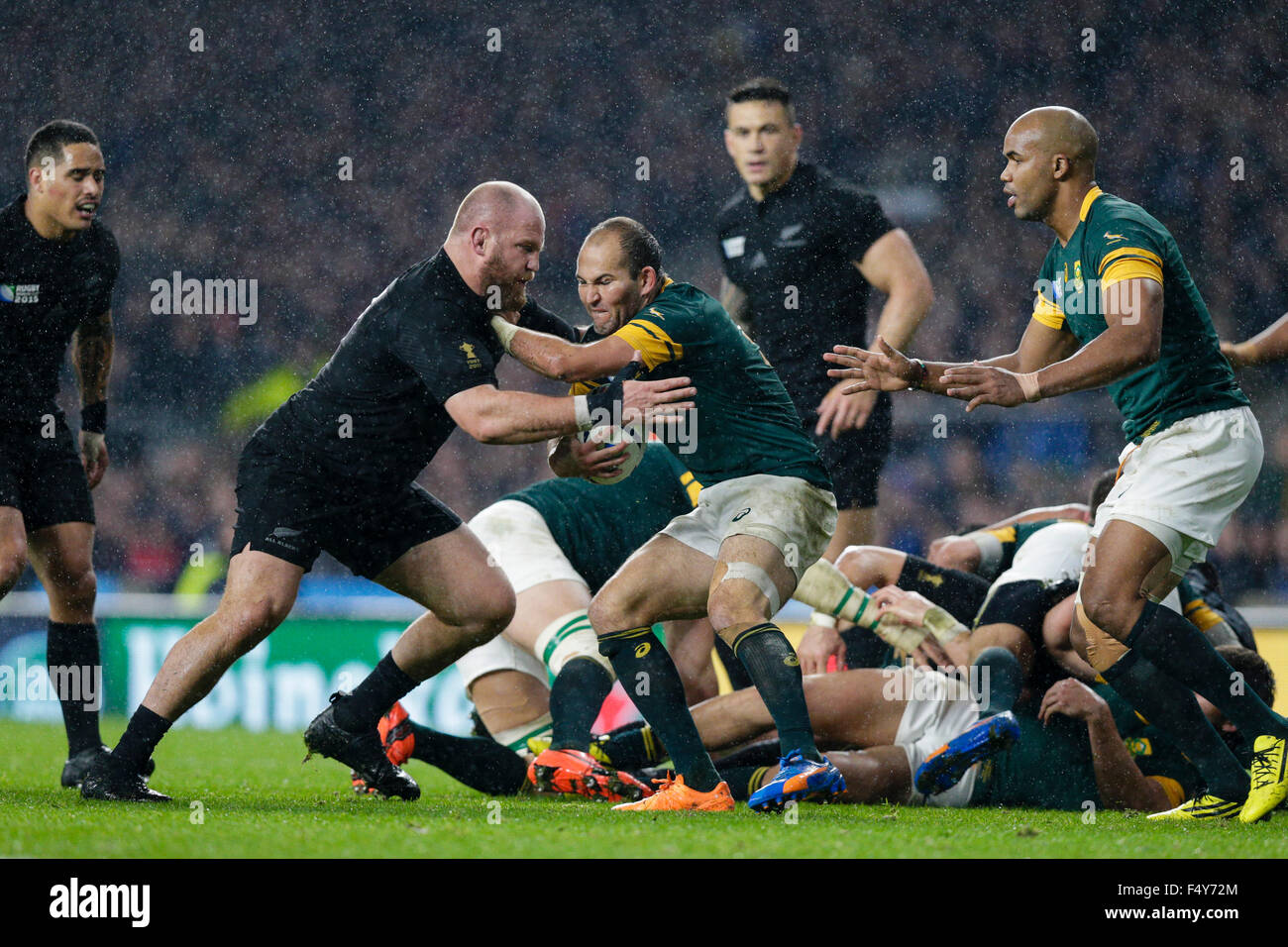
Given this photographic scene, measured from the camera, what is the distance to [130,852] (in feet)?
8.74

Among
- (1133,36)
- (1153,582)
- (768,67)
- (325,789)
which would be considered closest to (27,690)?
(325,789)

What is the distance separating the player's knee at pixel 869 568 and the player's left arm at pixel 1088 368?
1.76 meters

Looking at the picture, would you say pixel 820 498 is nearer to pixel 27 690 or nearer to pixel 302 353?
pixel 27 690

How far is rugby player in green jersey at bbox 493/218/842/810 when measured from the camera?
12.3 feet

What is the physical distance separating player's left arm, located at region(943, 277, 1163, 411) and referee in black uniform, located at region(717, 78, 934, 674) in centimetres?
214

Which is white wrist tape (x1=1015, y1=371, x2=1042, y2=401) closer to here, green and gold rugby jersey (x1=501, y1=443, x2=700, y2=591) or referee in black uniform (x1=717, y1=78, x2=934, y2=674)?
green and gold rugby jersey (x1=501, y1=443, x2=700, y2=591)

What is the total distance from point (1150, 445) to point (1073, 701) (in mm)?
819

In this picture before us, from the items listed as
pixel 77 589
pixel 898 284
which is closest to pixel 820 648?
pixel 898 284

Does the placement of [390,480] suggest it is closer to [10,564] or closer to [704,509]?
[704,509]

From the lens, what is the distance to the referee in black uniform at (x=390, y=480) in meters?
3.72

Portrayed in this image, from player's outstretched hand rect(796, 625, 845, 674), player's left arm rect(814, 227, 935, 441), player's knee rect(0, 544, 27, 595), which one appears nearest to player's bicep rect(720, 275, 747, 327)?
player's left arm rect(814, 227, 935, 441)

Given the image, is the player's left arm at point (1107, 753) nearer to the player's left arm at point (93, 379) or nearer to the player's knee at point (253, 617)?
the player's knee at point (253, 617)

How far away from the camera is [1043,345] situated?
435 centimetres

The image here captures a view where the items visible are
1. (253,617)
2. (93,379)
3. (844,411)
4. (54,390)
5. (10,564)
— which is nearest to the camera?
Result: (253,617)
